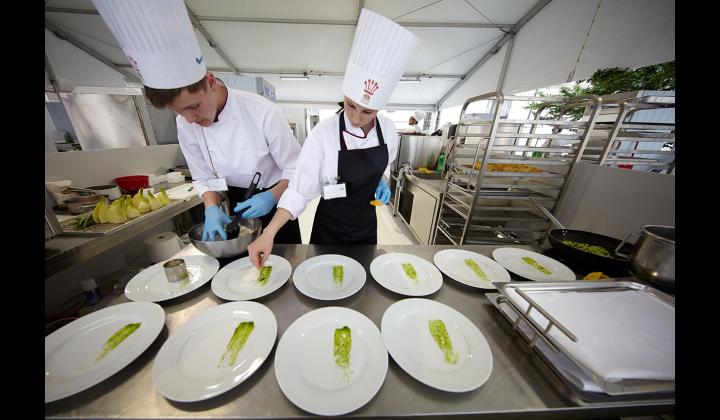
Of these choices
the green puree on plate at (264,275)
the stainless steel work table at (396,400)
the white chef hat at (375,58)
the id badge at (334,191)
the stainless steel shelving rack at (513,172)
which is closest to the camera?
the stainless steel work table at (396,400)

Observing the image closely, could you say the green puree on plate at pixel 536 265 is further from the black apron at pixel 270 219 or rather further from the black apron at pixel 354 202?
the black apron at pixel 270 219

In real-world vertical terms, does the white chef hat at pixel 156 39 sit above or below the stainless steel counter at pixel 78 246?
above

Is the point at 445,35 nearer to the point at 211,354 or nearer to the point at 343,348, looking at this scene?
the point at 343,348

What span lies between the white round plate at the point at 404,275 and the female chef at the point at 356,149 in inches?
16.0

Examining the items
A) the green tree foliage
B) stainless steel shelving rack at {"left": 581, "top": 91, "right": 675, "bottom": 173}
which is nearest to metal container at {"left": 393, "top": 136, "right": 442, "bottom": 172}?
the green tree foliage

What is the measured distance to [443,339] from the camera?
65 cm

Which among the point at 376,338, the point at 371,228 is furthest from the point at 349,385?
the point at 371,228

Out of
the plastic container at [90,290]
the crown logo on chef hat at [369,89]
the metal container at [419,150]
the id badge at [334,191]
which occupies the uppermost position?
the crown logo on chef hat at [369,89]

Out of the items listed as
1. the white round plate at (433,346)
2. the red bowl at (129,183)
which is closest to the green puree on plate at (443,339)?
the white round plate at (433,346)

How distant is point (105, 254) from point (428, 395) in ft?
6.92

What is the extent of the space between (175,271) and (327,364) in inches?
25.2

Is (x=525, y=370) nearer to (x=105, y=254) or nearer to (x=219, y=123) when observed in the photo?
(x=219, y=123)

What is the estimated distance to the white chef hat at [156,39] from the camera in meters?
0.92

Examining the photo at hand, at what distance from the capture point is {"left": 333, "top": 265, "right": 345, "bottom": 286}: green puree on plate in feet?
2.88
